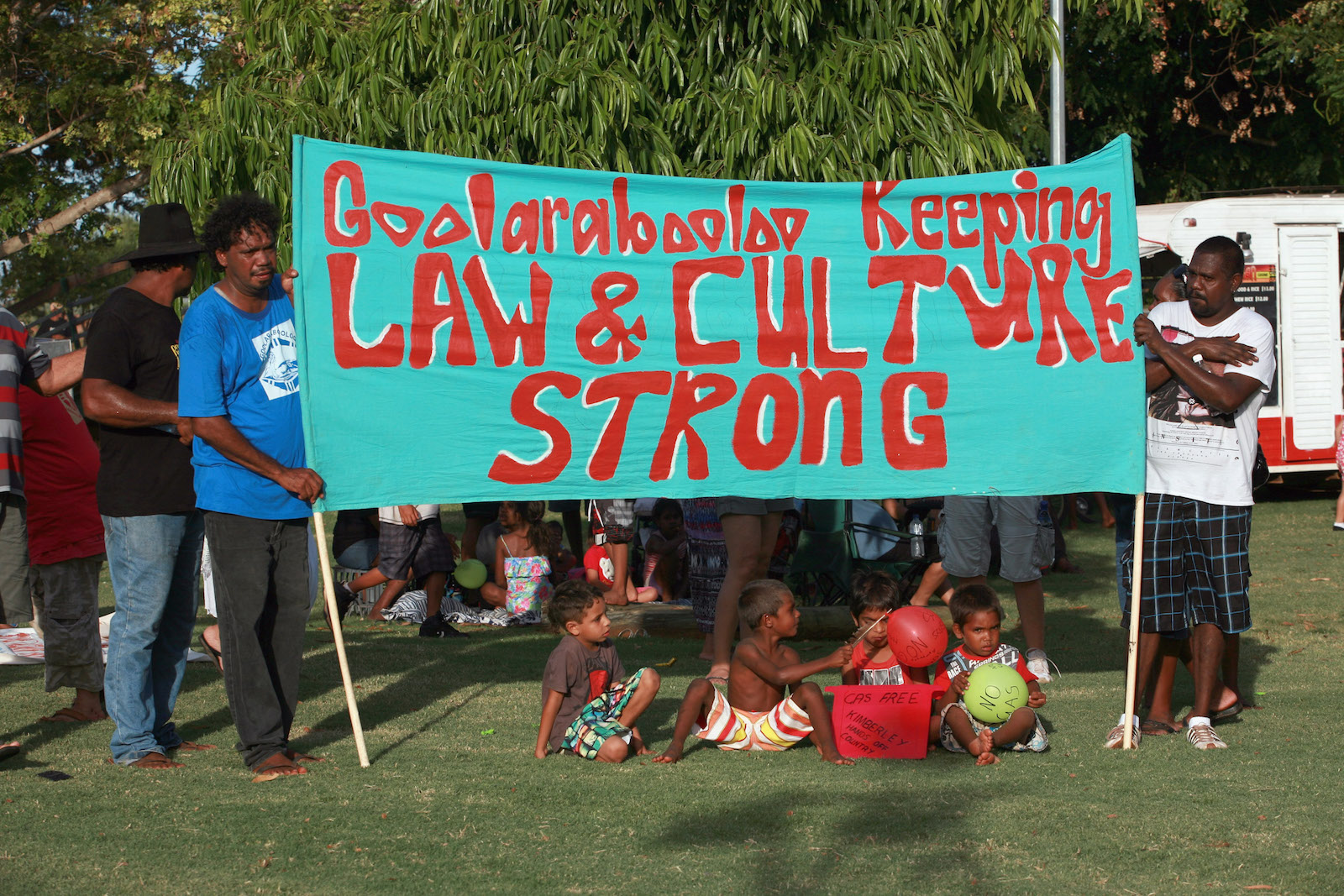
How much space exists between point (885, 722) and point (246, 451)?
2.78m

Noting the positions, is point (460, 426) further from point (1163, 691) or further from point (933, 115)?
point (933, 115)

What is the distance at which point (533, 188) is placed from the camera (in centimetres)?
581

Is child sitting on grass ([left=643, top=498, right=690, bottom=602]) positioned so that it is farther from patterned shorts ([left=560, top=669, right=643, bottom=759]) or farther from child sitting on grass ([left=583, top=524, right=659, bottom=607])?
patterned shorts ([left=560, top=669, right=643, bottom=759])

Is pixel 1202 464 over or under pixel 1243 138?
under

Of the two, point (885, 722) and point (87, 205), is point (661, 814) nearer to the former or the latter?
point (885, 722)

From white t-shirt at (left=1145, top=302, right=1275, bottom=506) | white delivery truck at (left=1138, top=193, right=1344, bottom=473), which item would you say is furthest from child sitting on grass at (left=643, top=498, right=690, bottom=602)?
white delivery truck at (left=1138, top=193, right=1344, bottom=473)

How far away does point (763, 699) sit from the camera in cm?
566

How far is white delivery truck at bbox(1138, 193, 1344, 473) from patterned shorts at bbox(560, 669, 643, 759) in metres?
11.7

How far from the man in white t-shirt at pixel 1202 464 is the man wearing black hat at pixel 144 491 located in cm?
401

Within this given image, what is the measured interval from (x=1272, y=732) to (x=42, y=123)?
22.6 metres

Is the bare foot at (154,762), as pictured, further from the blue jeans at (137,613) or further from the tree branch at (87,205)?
the tree branch at (87,205)

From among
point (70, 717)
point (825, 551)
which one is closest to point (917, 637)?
point (70, 717)

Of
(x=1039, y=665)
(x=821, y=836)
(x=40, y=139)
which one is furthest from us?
(x=40, y=139)

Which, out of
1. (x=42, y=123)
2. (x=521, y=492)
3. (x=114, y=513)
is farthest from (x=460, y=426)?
(x=42, y=123)
